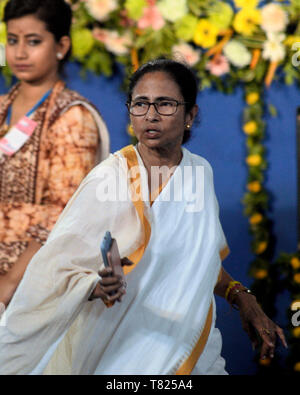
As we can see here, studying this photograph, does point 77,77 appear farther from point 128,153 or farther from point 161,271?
point 161,271

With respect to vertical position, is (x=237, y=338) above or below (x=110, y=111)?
below

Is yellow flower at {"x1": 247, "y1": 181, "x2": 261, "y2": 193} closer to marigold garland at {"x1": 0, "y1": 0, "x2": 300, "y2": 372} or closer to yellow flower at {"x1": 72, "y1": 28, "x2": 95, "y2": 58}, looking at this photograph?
marigold garland at {"x1": 0, "y1": 0, "x2": 300, "y2": 372}

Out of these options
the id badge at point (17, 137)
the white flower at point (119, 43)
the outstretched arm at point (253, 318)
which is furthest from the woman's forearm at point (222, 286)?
the white flower at point (119, 43)

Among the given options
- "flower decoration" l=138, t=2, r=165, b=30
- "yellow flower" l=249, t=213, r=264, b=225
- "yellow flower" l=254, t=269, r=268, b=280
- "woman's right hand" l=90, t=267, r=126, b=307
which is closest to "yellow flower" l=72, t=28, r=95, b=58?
"flower decoration" l=138, t=2, r=165, b=30

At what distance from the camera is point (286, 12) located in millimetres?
2908

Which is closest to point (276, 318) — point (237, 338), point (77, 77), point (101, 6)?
point (237, 338)

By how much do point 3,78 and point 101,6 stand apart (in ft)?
1.88

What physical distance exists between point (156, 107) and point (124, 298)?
0.47m

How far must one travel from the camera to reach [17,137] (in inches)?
92.0

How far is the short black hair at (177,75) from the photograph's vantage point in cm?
161

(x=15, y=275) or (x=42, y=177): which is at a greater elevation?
(x=42, y=177)

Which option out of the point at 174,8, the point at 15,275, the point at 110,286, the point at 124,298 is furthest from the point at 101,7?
the point at 110,286

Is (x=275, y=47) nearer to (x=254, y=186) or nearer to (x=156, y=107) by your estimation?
(x=254, y=186)
